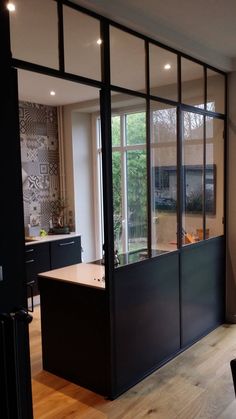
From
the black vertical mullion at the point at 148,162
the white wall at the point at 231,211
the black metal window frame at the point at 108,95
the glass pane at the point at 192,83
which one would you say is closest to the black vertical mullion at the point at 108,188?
the black metal window frame at the point at 108,95

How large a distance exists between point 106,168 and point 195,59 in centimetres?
169

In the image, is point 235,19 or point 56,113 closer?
point 235,19

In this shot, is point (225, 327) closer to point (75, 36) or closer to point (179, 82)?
point (179, 82)

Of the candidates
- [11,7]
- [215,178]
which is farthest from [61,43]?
[215,178]

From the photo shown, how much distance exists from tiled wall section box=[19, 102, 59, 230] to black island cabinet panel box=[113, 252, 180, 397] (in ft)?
9.11

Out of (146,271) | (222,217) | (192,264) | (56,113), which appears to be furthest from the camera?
(56,113)

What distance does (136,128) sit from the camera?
10.4ft

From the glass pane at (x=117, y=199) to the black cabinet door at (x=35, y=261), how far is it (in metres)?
2.15

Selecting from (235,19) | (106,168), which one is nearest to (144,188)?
(106,168)

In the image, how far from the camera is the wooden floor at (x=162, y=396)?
2641 mm

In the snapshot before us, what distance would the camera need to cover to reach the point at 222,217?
4168mm

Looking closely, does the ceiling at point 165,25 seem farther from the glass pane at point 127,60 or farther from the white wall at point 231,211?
the white wall at point 231,211

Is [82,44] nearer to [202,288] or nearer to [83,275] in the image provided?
[83,275]

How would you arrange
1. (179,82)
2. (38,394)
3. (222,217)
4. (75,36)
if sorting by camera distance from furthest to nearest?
(222,217), (179,82), (38,394), (75,36)
